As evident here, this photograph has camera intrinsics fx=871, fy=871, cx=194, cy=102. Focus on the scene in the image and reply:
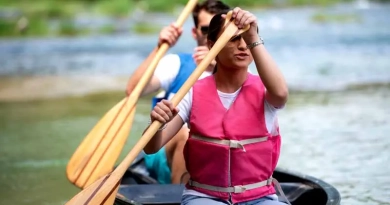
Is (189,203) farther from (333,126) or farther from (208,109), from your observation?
(333,126)

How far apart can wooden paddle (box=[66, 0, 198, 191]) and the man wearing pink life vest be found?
1.14 m

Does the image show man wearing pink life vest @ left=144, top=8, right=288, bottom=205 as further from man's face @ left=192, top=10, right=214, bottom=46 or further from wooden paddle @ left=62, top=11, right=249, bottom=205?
man's face @ left=192, top=10, right=214, bottom=46

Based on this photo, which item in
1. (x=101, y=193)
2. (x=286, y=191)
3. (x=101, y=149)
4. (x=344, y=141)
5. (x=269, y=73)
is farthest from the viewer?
(x=344, y=141)

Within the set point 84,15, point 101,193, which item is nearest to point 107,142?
point 101,193

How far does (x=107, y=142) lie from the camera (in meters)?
4.70

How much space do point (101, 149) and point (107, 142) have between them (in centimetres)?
6

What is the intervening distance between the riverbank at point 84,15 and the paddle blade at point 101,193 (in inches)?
629

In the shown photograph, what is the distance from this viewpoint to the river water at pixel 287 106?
5770 mm

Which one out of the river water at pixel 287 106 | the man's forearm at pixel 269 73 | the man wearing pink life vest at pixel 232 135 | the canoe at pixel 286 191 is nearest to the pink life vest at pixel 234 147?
the man wearing pink life vest at pixel 232 135

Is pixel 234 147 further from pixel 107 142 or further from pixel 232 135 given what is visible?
pixel 107 142

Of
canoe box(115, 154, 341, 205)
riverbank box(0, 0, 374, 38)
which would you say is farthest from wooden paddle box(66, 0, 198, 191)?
riverbank box(0, 0, 374, 38)

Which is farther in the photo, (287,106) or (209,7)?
(287,106)

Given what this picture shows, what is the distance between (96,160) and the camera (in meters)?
4.60

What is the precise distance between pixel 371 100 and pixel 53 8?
16.8 meters
